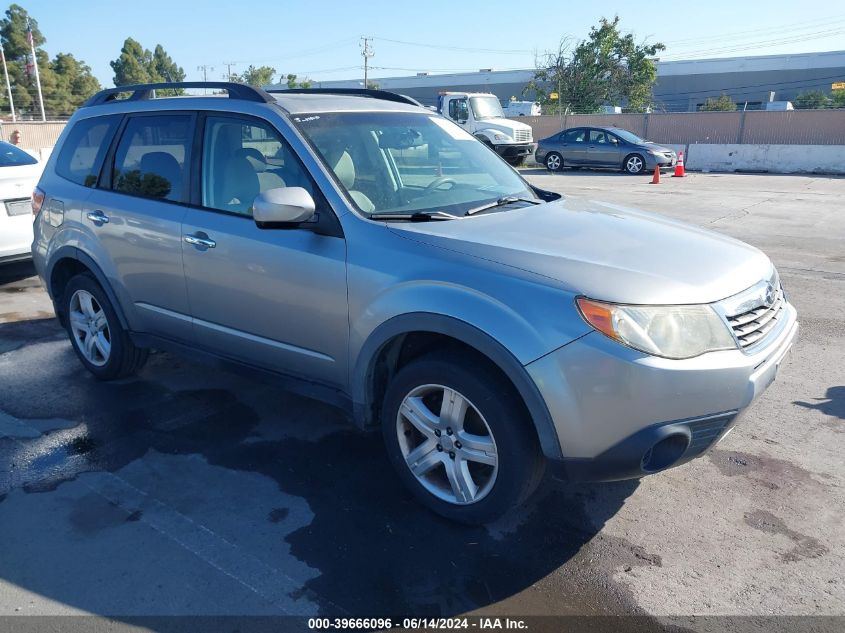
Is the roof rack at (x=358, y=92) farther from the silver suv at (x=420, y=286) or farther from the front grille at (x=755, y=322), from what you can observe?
the front grille at (x=755, y=322)

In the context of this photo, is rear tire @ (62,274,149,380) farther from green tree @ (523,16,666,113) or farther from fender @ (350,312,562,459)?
green tree @ (523,16,666,113)

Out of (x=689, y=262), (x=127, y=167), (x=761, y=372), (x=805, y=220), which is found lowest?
(x=805, y=220)

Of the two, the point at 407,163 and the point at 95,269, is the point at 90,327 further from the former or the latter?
the point at 407,163

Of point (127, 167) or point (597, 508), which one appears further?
point (127, 167)

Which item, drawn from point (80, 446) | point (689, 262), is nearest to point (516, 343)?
point (689, 262)

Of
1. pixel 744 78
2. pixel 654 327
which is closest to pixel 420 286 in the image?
pixel 654 327

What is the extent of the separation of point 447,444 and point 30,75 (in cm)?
6820

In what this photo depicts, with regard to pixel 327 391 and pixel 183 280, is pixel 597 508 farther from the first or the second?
pixel 183 280

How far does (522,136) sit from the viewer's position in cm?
2517

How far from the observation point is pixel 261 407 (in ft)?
15.2

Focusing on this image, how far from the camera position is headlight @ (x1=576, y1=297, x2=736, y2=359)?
270 centimetres

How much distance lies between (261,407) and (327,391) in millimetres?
1143

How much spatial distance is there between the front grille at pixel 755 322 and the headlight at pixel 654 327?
20 centimetres

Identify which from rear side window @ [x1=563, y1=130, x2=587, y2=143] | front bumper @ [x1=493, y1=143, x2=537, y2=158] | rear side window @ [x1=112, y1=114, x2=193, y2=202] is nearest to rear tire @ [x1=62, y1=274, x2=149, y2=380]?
rear side window @ [x1=112, y1=114, x2=193, y2=202]
